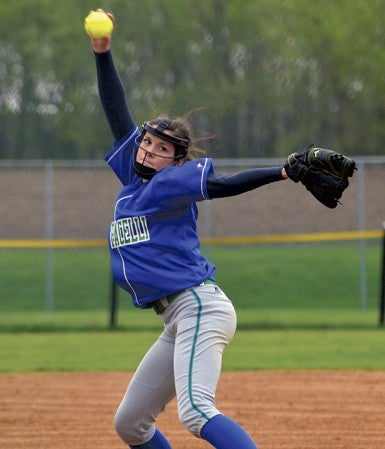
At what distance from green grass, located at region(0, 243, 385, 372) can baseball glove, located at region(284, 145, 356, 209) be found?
19.2ft

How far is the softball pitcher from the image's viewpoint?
449 centimetres

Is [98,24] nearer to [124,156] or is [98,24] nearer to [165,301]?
[124,156]

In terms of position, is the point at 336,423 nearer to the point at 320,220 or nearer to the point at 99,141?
the point at 320,220

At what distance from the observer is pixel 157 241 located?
4.69m

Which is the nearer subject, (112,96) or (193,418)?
(193,418)

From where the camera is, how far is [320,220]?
782 inches

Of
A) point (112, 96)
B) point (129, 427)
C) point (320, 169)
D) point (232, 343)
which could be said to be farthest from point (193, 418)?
point (232, 343)

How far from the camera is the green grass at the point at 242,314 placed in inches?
432

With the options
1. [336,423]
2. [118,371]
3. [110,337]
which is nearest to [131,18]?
[110,337]

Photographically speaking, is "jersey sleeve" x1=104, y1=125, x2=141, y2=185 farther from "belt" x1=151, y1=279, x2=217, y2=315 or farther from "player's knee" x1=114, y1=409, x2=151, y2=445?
"player's knee" x1=114, y1=409, x2=151, y2=445

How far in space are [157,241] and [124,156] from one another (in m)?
0.57

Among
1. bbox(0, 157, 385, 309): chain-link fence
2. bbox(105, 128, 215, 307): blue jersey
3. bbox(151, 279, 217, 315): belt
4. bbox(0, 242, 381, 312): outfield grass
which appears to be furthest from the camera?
bbox(0, 157, 385, 309): chain-link fence

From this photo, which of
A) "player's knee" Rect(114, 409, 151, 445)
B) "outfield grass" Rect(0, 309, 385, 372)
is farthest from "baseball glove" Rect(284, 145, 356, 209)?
"outfield grass" Rect(0, 309, 385, 372)

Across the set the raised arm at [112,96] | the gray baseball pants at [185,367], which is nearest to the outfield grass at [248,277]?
the raised arm at [112,96]
